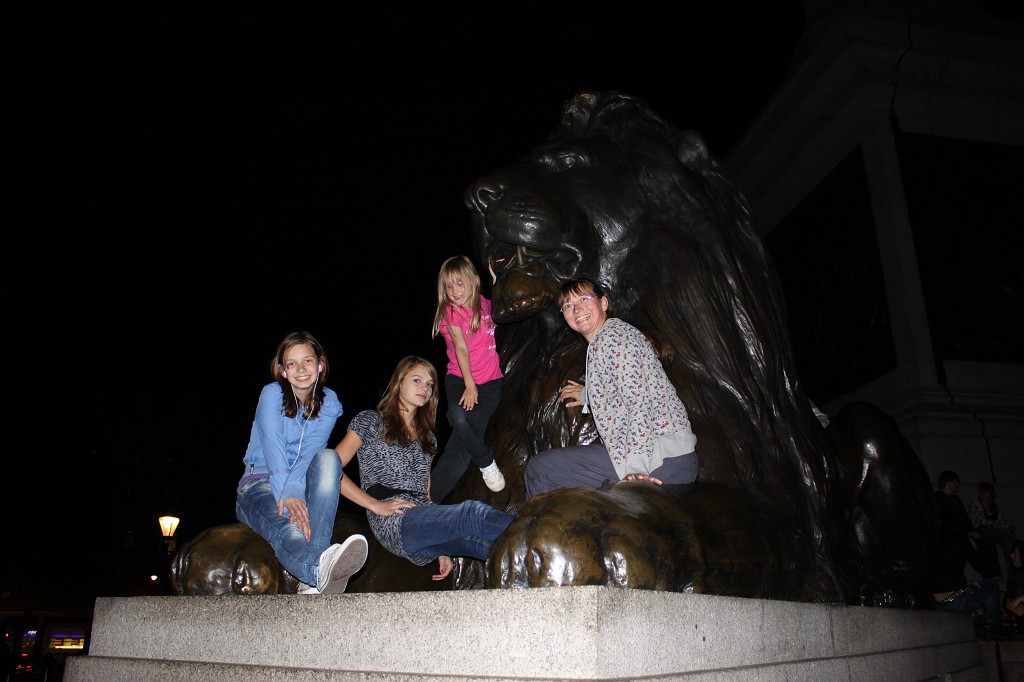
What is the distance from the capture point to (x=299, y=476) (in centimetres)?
250

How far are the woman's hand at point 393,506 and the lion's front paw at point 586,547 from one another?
38.8 inches

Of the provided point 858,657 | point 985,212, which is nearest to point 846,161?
point 985,212

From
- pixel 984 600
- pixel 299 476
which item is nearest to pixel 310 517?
pixel 299 476

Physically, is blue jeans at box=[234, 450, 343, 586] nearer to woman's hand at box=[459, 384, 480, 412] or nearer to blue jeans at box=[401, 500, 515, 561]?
blue jeans at box=[401, 500, 515, 561]

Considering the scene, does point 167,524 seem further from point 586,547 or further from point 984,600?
point 586,547

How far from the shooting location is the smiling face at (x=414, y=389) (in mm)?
2959

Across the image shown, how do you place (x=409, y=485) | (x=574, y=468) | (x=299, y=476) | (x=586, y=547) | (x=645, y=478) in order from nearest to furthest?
(x=586, y=547) → (x=645, y=478) → (x=574, y=468) → (x=299, y=476) → (x=409, y=485)

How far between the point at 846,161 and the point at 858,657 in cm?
749

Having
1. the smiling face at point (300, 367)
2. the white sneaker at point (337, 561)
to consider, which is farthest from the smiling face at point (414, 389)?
the white sneaker at point (337, 561)

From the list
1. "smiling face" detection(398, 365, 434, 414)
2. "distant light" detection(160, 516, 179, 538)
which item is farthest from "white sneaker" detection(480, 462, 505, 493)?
"distant light" detection(160, 516, 179, 538)

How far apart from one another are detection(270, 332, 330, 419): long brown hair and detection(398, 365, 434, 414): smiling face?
312mm

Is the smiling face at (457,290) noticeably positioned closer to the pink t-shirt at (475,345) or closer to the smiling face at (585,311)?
the pink t-shirt at (475,345)

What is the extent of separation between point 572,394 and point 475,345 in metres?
0.50

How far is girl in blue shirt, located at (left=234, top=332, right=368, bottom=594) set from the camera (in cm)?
212
